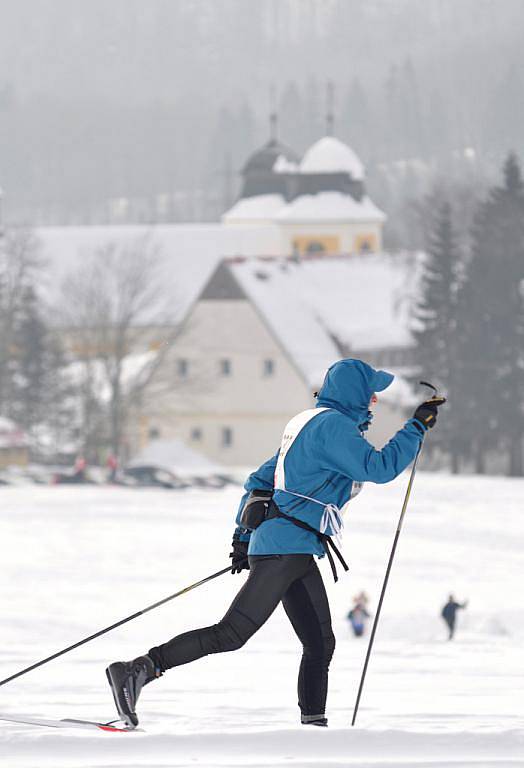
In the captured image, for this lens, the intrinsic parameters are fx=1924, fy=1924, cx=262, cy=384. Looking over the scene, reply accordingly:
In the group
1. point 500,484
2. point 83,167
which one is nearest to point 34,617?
point 500,484

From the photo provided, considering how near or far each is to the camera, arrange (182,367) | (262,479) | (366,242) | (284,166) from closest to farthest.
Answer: (262,479), (182,367), (366,242), (284,166)

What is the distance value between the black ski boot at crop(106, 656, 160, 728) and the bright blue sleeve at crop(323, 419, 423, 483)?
85cm

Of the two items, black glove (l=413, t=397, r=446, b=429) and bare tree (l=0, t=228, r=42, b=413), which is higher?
black glove (l=413, t=397, r=446, b=429)

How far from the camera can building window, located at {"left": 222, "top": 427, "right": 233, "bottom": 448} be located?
214ft

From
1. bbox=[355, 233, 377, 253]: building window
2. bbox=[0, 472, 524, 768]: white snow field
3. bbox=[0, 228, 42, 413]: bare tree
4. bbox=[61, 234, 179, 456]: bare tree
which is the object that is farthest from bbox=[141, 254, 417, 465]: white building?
bbox=[355, 233, 377, 253]: building window

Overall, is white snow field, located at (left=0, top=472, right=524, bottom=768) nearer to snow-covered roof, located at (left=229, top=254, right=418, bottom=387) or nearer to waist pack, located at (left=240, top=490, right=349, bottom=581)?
waist pack, located at (left=240, top=490, right=349, bottom=581)

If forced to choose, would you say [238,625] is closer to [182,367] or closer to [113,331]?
[182,367]

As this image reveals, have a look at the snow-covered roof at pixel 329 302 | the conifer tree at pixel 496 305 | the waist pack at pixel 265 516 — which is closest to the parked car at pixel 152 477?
the conifer tree at pixel 496 305

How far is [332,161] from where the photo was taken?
336 ft

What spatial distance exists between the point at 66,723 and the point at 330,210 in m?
95.1

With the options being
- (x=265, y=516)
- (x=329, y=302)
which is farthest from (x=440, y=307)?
(x=265, y=516)

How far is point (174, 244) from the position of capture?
94375 millimetres

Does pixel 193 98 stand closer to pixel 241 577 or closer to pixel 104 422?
pixel 104 422

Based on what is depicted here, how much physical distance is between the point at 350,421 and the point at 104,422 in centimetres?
5349
